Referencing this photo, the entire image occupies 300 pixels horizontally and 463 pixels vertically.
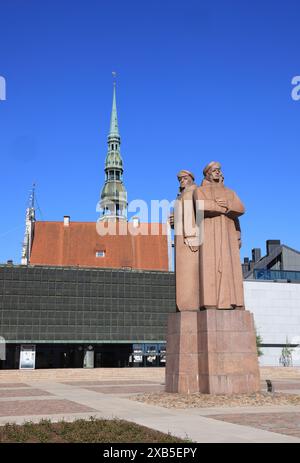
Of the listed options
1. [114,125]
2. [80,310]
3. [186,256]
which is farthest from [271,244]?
[186,256]

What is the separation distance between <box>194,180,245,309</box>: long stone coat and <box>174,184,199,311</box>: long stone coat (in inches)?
15.6

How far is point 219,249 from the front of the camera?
67.2 feet

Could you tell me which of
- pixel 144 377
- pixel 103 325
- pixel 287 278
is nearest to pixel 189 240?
pixel 144 377

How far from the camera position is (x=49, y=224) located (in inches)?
2970

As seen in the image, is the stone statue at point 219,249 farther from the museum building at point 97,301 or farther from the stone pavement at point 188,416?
the museum building at point 97,301

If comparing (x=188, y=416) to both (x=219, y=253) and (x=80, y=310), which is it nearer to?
(x=219, y=253)

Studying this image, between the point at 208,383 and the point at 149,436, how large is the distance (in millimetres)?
8804

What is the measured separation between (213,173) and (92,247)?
2037 inches

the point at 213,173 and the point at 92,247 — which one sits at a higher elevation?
the point at 92,247

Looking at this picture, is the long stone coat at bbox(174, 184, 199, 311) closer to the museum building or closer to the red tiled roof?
the museum building

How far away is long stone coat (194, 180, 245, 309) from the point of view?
65.6 feet

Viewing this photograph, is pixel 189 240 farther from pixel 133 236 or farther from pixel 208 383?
pixel 133 236

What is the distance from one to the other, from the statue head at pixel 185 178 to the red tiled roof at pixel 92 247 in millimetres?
46967

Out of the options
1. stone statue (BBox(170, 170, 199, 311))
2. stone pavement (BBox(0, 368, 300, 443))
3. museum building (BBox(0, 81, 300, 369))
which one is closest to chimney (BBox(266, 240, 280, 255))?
museum building (BBox(0, 81, 300, 369))
